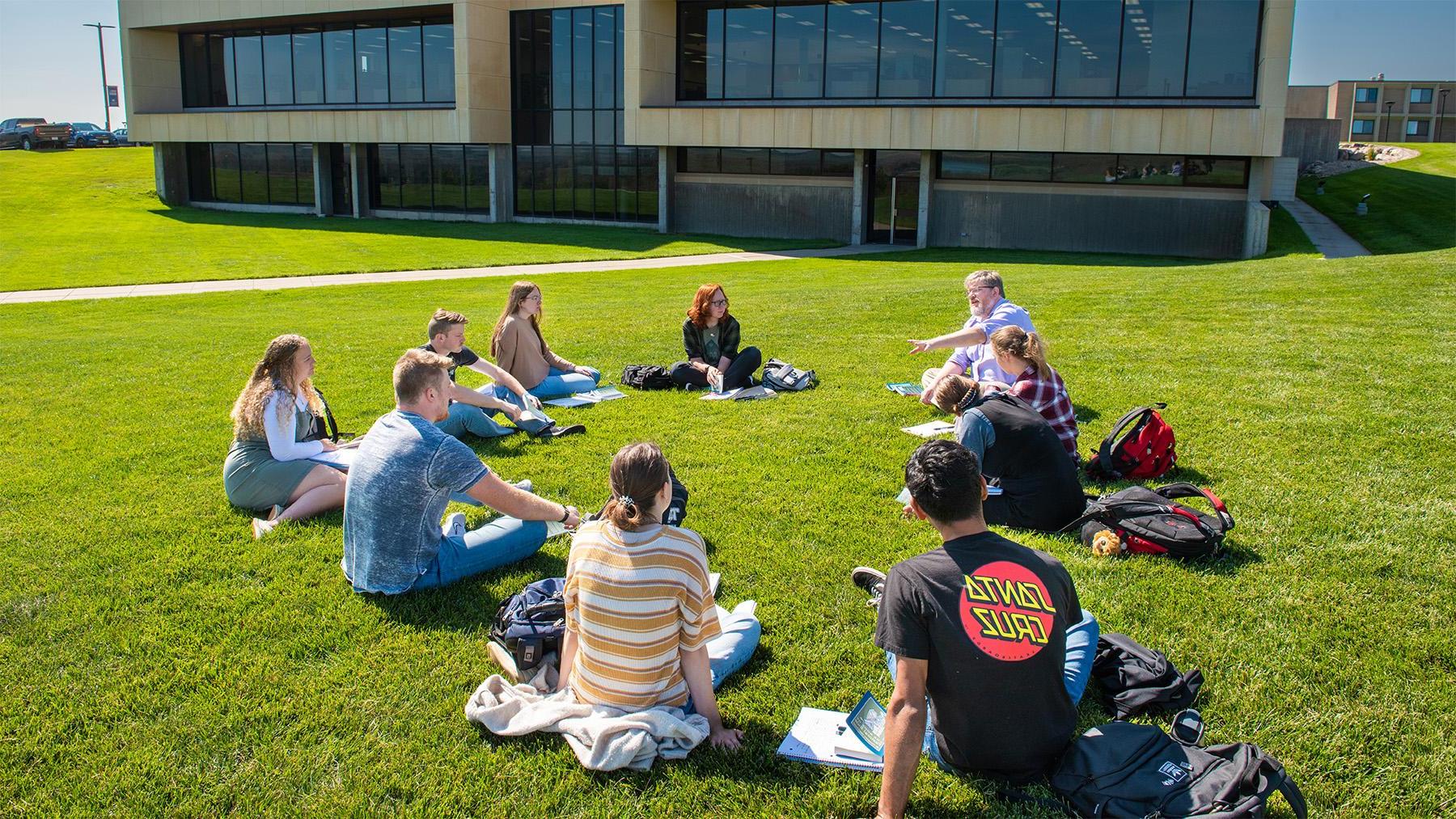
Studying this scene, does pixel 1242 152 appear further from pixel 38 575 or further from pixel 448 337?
pixel 38 575

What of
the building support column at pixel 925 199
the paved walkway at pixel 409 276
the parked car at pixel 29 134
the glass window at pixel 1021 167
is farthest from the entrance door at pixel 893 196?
the parked car at pixel 29 134

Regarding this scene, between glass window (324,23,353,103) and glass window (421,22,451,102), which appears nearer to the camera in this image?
glass window (421,22,451,102)

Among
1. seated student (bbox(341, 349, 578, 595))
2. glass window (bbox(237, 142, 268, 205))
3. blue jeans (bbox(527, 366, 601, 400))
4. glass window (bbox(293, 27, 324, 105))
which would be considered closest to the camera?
seated student (bbox(341, 349, 578, 595))

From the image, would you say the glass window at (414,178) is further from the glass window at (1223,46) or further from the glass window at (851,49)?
the glass window at (1223,46)

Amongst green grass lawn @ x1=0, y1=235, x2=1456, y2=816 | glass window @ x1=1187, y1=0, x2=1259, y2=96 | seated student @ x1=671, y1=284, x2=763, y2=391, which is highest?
glass window @ x1=1187, y1=0, x2=1259, y2=96

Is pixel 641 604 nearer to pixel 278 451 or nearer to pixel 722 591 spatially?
pixel 722 591

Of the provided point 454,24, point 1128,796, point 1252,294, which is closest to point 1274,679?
point 1128,796

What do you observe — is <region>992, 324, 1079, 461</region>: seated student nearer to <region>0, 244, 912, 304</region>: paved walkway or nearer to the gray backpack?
the gray backpack

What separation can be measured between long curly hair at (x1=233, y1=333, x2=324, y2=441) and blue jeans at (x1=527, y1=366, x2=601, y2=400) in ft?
11.1

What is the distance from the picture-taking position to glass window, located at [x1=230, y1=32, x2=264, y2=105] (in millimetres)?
42594

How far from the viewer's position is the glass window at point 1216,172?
2817cm

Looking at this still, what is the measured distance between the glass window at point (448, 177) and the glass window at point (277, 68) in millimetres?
7161

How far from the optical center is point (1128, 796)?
3748 millimetres

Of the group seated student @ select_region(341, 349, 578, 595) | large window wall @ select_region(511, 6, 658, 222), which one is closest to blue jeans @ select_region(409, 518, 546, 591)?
seated student @ select_region(341, 349, 578, 595)
